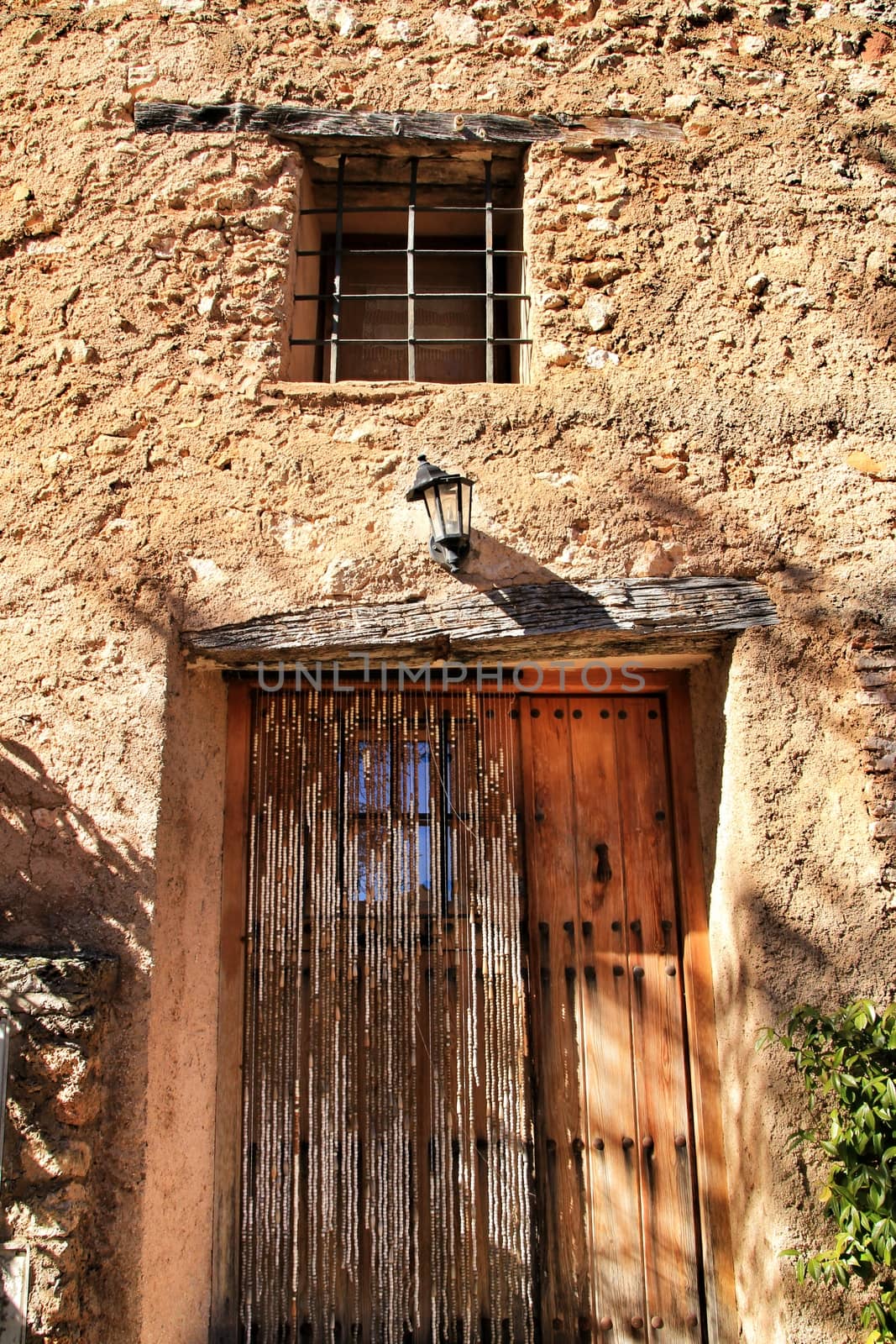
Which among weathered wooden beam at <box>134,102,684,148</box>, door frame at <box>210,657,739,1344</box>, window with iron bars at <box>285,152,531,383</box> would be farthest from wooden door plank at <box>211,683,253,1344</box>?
weathered wooden beam at <box>134,102,684,148</box>

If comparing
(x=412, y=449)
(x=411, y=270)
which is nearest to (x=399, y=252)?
(x=411, y=270)

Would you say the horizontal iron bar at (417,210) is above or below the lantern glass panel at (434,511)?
above

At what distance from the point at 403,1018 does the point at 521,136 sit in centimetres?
297

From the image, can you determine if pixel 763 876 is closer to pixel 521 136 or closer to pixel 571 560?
pixel 571 560

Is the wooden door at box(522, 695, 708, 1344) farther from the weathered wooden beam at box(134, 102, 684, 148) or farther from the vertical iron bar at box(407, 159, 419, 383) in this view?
the weathered wooden beam at box(134, 102, 684, 148)

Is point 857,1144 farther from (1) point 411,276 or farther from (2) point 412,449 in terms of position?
(1) point 411,276

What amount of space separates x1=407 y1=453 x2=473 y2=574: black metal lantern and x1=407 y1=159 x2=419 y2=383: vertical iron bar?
631mm

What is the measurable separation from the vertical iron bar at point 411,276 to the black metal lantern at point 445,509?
631 millimetres

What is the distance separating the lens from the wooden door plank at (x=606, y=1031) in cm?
285

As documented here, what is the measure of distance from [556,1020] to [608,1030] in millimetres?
166

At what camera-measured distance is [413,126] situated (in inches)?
128

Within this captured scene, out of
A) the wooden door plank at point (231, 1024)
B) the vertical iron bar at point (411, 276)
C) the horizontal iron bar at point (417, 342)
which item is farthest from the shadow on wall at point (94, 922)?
the vertical iron bar at point (411, 276)

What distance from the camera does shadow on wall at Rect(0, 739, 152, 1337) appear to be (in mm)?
2428

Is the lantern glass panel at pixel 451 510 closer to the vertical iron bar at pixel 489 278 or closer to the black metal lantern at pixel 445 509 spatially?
the black metal lantern at pixel 445 509
